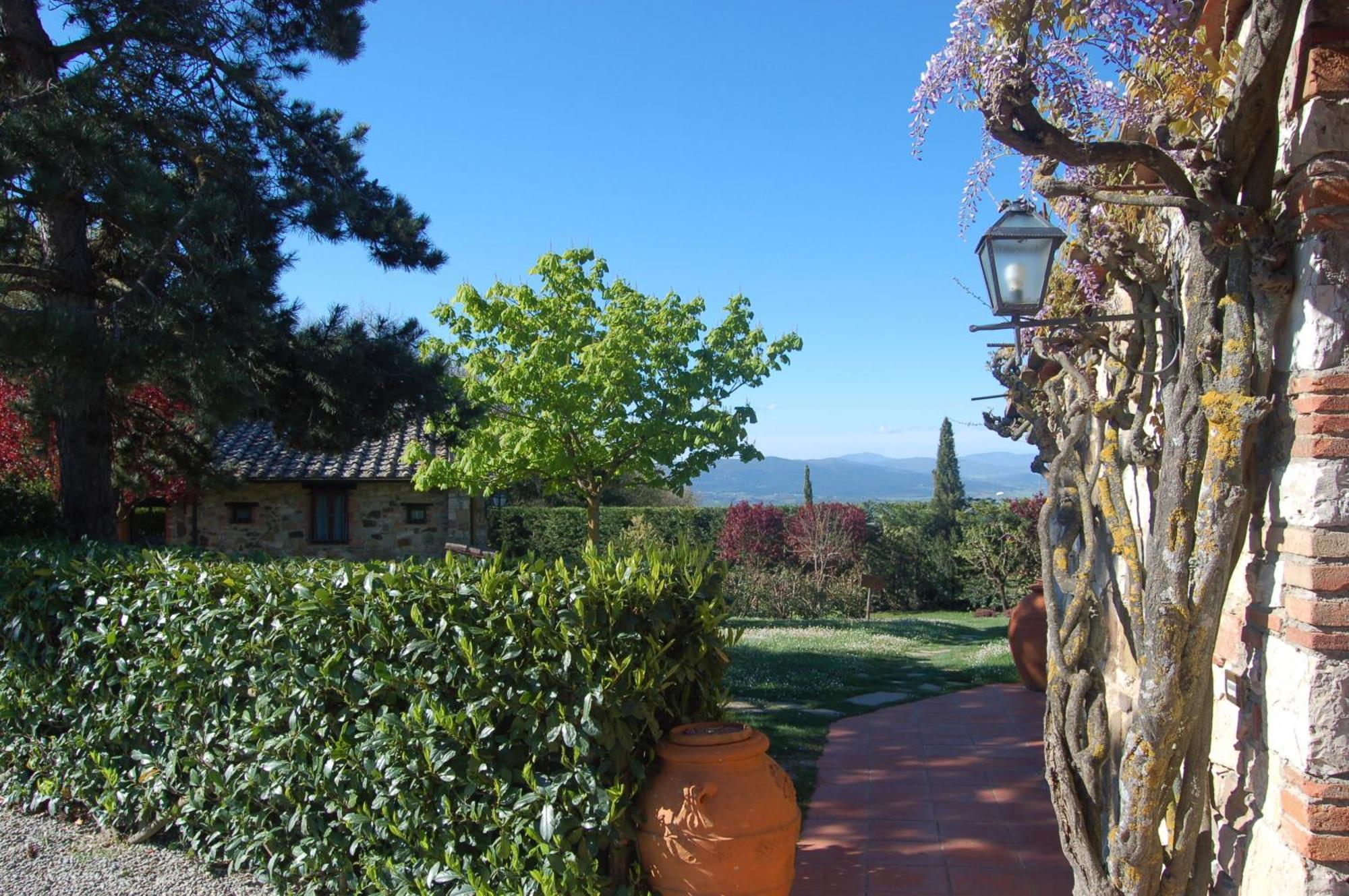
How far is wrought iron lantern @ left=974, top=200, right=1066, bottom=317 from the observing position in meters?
3.91

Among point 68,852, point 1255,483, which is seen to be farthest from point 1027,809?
point 68,852

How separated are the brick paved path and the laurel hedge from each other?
118cm

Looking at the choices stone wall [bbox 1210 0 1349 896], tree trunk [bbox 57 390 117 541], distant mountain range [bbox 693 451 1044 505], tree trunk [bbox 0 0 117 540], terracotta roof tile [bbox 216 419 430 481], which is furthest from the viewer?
distant mountain range [bbox 693 451 1044 505]

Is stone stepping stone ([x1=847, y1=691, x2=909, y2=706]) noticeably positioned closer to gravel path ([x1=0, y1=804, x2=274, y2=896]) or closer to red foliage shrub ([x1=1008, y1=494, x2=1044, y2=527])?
gravel path ([x1=0, y1=804, x2=274, y2=896])

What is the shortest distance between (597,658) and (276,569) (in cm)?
181

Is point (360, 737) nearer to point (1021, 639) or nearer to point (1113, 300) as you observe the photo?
point (1113, 300)

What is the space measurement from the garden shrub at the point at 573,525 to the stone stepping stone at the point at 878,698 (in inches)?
437

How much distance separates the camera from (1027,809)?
4945 mm

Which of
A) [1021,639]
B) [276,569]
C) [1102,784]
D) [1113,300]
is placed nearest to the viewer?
[1102,784]

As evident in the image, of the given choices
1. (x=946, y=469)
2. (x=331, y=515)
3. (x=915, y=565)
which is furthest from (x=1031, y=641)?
(x=946, y=469)

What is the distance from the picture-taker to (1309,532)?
2.38 meters

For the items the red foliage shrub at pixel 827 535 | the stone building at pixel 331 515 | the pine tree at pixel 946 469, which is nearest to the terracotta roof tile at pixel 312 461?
the stone building at pixel 331 515

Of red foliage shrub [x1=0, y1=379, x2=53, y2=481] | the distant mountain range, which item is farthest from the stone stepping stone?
the distant mountain range

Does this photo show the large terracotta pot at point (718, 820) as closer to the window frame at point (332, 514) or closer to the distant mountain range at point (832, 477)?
the window frame at point (332, 514)
